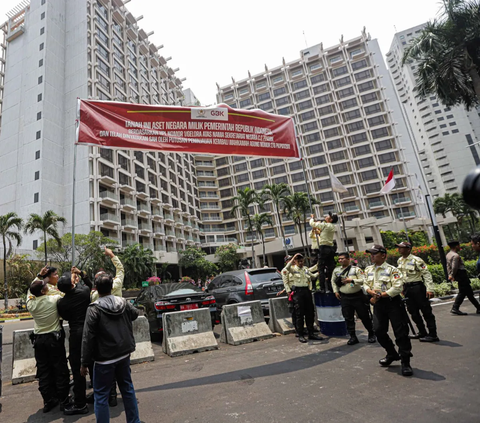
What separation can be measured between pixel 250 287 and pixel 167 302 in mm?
2412

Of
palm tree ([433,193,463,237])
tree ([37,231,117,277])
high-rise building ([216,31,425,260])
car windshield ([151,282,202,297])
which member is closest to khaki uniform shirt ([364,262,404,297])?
car windshield ([151,282,202,297])

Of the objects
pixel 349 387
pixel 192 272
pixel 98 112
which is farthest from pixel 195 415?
pixel 192 272

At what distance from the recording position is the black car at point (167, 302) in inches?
295

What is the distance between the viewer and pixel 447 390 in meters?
3.52

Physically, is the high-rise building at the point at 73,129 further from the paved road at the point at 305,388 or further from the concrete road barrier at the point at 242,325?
the paved road at the point at 305,388

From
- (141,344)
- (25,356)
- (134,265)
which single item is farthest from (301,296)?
(134,265)

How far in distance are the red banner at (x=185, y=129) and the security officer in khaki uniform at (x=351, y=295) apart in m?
3.67

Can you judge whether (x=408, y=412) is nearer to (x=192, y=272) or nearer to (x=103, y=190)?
(x=103, y=190)

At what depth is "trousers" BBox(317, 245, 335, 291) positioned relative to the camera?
23.2ft

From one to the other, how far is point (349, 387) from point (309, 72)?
78.4 meters

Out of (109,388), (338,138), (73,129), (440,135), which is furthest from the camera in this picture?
(440,135)

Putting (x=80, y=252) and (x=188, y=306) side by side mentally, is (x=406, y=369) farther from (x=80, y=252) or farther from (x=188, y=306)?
(x=80, y=252)

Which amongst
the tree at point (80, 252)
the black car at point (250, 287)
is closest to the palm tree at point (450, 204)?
the tree at point (80, 252)

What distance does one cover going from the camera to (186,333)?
6.70 m
